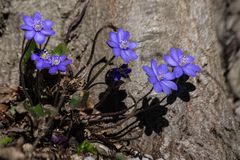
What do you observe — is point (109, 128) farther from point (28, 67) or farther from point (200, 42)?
point (200, 42)

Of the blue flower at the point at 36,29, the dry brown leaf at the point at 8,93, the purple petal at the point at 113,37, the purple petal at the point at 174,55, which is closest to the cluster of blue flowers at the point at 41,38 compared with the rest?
the blue flower at the point at 36,29

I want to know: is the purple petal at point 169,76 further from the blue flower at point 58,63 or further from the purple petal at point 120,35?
the blue flower at point 58,63

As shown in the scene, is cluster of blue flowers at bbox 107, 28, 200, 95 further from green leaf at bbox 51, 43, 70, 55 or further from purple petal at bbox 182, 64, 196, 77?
green leaf at bbox 51, 43, 70, 55

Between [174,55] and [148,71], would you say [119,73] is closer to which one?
[148,71]

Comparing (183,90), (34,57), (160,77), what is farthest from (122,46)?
(183,90)

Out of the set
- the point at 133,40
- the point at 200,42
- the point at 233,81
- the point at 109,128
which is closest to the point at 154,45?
the point at 133,40
